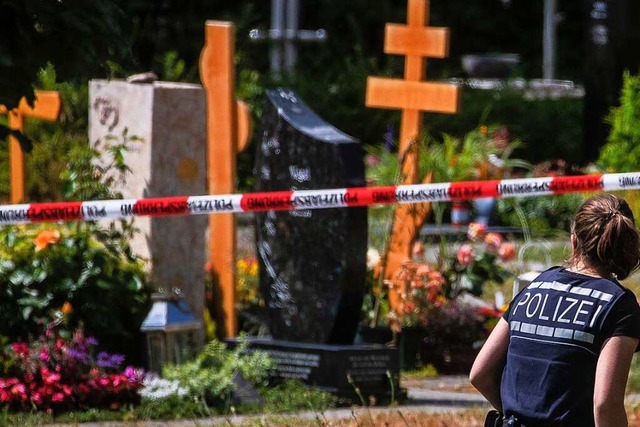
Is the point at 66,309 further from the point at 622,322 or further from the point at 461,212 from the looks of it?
the point at 461,212

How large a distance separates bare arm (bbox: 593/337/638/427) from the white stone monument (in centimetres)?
495

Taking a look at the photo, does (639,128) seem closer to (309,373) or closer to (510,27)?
(309,373)

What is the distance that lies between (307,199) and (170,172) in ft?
5.95

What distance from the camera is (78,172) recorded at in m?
8.22

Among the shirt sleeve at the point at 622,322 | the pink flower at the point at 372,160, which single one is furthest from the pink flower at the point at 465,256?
the pink flower at the point at 372,160

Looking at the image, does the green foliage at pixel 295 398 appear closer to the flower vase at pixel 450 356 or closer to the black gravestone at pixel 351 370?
the black gravestone at pixel 351 370

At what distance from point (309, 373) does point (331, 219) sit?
0.86m

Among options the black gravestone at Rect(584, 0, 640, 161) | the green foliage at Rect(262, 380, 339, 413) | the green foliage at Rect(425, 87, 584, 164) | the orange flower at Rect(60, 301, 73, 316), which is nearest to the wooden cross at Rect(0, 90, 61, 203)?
the orange flower at Rect(60, 301, 73, 316)

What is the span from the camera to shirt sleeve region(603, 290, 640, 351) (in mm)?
3455

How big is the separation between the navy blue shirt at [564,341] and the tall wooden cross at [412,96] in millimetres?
4926

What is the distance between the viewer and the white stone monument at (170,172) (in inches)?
320

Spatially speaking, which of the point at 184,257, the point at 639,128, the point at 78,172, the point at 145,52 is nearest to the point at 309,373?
the point at 184,257

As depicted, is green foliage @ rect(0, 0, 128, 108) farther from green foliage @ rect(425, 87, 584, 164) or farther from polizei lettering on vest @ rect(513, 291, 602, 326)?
green foliage @ rect(425, 87, 584, 164)

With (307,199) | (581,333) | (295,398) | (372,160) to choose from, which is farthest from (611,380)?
(372,160)
